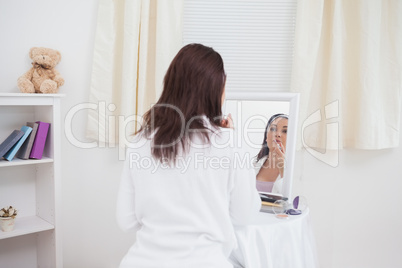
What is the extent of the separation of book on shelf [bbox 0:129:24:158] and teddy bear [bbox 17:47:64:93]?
0.22 metres

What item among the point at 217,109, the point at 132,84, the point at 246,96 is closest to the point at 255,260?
the point at 217,109

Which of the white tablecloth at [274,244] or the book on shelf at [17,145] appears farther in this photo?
the book on shelf at [17,145]

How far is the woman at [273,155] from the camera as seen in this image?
6.03 feet

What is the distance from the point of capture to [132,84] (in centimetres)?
237

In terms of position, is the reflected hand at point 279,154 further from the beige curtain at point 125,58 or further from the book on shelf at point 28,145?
the book on shelf at point 28,145

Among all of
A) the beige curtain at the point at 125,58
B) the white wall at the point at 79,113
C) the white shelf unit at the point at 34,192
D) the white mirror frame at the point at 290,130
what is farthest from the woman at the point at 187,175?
the white wall at the point at 79,113

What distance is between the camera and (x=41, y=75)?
2.17 meters

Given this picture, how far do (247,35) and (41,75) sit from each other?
1.19m

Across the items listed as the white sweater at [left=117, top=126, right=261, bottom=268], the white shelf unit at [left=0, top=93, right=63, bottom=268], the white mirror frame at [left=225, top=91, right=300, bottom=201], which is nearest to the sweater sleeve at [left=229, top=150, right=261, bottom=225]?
the white sweater at [left=117, top=126, right=261, bottom=268]

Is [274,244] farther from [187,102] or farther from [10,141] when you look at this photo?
[10,141]

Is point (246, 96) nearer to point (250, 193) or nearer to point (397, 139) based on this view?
point (250, 193)

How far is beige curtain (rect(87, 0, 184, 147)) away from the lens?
2.36 meters

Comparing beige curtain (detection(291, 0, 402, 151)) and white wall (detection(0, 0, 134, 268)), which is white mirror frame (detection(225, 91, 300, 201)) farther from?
white wall (detection(0, 0, 134, 268))

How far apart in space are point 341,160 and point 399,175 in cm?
38
